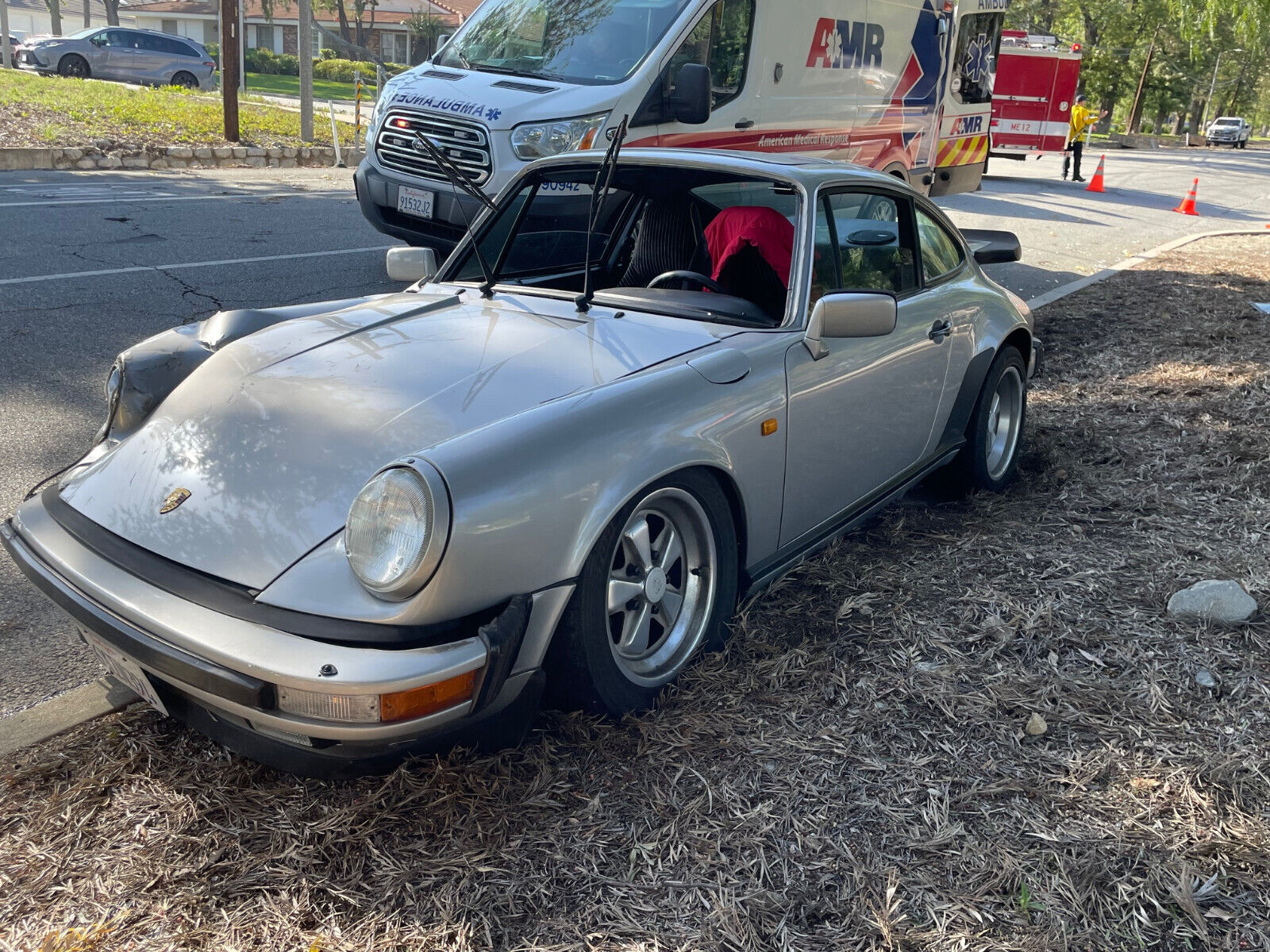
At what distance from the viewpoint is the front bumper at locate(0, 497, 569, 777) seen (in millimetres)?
2141

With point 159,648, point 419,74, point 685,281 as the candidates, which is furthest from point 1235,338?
point 159,648

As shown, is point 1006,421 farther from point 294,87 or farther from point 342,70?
point 342,70

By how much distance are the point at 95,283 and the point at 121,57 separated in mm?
25319

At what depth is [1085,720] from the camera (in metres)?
2.92

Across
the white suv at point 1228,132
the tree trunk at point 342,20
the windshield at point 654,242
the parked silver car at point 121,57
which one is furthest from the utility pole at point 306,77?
the white suv at point 1228,132

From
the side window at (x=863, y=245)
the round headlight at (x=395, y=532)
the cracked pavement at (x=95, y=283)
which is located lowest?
the cracked pavement at (x=95, y=283)

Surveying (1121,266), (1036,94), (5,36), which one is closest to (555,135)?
(1121,266)

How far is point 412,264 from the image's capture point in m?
4.01

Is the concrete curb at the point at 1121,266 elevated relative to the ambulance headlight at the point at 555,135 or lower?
lower

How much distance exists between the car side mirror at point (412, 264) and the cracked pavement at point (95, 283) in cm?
156

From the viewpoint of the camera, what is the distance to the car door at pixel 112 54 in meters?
28.5

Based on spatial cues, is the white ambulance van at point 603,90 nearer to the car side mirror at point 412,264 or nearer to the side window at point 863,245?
the car side mirror at point 412,264

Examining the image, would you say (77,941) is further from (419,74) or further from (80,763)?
(419,74)

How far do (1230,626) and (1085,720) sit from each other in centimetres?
83
